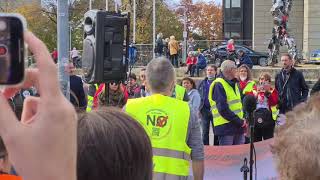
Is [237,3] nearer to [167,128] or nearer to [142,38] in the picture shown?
[142,38]

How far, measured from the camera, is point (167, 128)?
4.63 metres

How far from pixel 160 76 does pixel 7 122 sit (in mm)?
3684

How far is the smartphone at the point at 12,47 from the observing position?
3.96 ft

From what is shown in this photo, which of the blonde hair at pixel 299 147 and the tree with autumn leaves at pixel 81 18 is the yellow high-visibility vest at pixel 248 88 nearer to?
the blonde hair at pixel 299 147

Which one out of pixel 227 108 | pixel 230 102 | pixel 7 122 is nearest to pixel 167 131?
pixel 7 122

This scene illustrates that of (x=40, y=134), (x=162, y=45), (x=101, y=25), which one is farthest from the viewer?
(x=162, y=45)

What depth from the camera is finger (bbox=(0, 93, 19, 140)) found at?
3.62 feet

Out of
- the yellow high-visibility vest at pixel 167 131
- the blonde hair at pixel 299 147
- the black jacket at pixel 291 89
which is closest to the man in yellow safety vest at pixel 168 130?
the yellow high-visibility vest at pixel 167 131

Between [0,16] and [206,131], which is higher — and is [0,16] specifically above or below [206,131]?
above

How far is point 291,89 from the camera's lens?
33.0 feet

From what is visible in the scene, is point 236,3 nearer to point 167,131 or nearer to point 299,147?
point 167,131

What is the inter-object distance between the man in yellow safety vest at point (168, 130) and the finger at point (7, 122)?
3462 mm

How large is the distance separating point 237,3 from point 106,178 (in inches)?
2049

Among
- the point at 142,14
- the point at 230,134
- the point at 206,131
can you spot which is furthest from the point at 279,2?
the point at 142,14
